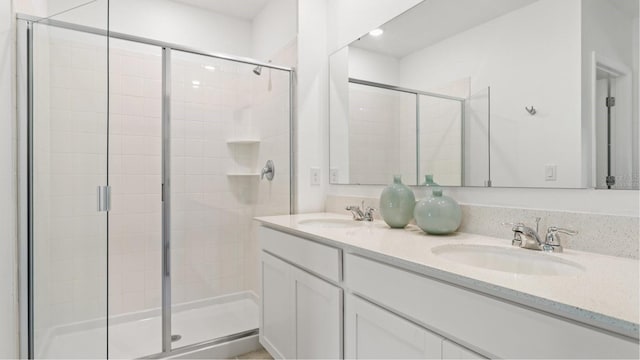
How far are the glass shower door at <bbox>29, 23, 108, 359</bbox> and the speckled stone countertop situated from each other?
105 centimetres

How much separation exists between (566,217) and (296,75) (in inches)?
67.6

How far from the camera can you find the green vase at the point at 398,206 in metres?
1.53

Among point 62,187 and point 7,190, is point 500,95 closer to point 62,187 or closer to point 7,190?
point 62,187

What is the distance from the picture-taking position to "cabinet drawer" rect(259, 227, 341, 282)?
4.26 ft

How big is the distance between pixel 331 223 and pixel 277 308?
0.55 meters

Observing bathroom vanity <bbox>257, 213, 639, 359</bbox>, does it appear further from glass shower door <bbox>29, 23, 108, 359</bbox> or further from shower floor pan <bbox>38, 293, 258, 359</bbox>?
glass shower door <bbox>29, 23, 108, 359</bbox>

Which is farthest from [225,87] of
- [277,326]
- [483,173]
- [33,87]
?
[483,173]

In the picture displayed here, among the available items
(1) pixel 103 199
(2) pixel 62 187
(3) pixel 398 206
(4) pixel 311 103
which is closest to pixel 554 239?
(3) pixel 398 206

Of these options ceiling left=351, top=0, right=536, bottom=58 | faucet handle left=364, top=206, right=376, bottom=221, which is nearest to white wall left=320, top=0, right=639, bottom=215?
ceiling left=351, top=0, right=536, bottom=58

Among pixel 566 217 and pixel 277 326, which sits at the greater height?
pixel 566 217

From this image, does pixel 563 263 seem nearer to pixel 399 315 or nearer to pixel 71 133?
pixel 399 315

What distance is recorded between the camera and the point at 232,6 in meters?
2.72

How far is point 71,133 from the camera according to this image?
137 cm

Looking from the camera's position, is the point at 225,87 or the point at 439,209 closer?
the point at 439,209
